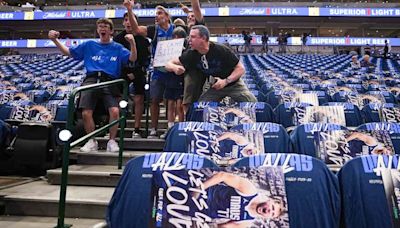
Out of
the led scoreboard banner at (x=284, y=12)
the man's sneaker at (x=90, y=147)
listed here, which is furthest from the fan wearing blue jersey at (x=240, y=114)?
the led scoreboard banner at (x=284, y=12)

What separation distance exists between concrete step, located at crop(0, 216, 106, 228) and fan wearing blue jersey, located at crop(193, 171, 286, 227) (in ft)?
4.73

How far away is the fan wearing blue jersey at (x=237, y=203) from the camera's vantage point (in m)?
1.53

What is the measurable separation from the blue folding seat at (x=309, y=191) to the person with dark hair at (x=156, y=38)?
2.88m

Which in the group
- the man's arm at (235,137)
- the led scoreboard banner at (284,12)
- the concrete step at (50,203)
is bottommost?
the concrete step at (50,203)

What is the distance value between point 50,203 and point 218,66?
2.23 metres

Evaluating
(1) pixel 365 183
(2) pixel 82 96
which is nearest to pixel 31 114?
(2) pixel 82 96

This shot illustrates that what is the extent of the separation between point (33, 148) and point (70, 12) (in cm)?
2485

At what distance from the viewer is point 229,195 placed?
1.57 meters

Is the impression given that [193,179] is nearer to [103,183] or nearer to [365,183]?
[365,183]

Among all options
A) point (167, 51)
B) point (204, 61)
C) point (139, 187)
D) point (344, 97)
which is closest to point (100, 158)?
point (167, 51)

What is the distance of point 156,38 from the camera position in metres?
4.74

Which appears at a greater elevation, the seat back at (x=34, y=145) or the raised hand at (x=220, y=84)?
the raised hand at (x=220, y=84)

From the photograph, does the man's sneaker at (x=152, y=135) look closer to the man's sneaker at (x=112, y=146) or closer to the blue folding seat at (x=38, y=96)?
the man's sneaker at (x=112, y=146)

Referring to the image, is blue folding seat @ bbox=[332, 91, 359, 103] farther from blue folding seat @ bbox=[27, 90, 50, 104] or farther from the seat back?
blue folding seat @ bbox=[27, 90, 50, 104]
